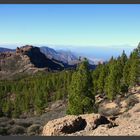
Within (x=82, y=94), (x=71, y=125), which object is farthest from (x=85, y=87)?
(x=71, y=125)

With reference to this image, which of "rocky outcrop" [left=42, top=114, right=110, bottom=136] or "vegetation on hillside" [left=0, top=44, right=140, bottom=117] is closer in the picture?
"rocky outcrop" [left=42, top=114, right=110, bottom=136]

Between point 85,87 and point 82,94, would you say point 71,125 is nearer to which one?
point 82,94

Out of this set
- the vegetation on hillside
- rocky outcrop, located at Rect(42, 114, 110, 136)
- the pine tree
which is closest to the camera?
rocky outcrop, located at Rect(42, 114, 110, 136)

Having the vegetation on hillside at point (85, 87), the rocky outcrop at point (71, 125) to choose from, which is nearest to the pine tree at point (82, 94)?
the vegetation on hillside at point (85, 87)

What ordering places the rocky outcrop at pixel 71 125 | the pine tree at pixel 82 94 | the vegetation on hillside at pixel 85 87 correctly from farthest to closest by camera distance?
the vegetation on hillside at pixel 85 87, the pine tree at pixel 82 94, the rocky outcrop at pixel 71 125

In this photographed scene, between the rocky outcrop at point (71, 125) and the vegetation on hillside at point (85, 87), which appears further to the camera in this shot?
the vegetation on hillside at point (85, 87)

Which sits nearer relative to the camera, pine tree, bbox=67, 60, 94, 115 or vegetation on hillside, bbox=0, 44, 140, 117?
pine tree, bbox=67, 60, 94, 115

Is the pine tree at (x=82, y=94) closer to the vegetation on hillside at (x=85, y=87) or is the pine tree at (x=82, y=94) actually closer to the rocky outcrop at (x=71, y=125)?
the vegetation on hillside at (x=85, y=87)

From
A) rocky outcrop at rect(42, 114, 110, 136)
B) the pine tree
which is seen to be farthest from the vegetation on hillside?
rocky outcrop at rect(42, 114, 110, 136)

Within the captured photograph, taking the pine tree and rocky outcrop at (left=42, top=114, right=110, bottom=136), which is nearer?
rocky outcrop at (left=42, top=114, right=110, bottom=136)

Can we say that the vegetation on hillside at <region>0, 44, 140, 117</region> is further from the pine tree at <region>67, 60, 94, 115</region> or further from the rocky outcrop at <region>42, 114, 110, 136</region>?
the rocky outcrop at <region>42, 114, 110, 136</region>

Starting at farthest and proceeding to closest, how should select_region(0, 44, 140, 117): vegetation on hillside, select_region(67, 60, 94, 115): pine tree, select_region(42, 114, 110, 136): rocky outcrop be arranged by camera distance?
1. select_region(0, 44, 140, 117): vegetation on hillside
2. select_region(67, 60, 94, 115): pine tree
3. select_region(42, 114, 110, 136): rocky outcrop

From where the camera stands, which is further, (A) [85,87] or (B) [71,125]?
(A) [85,87]

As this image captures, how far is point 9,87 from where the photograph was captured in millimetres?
107750
